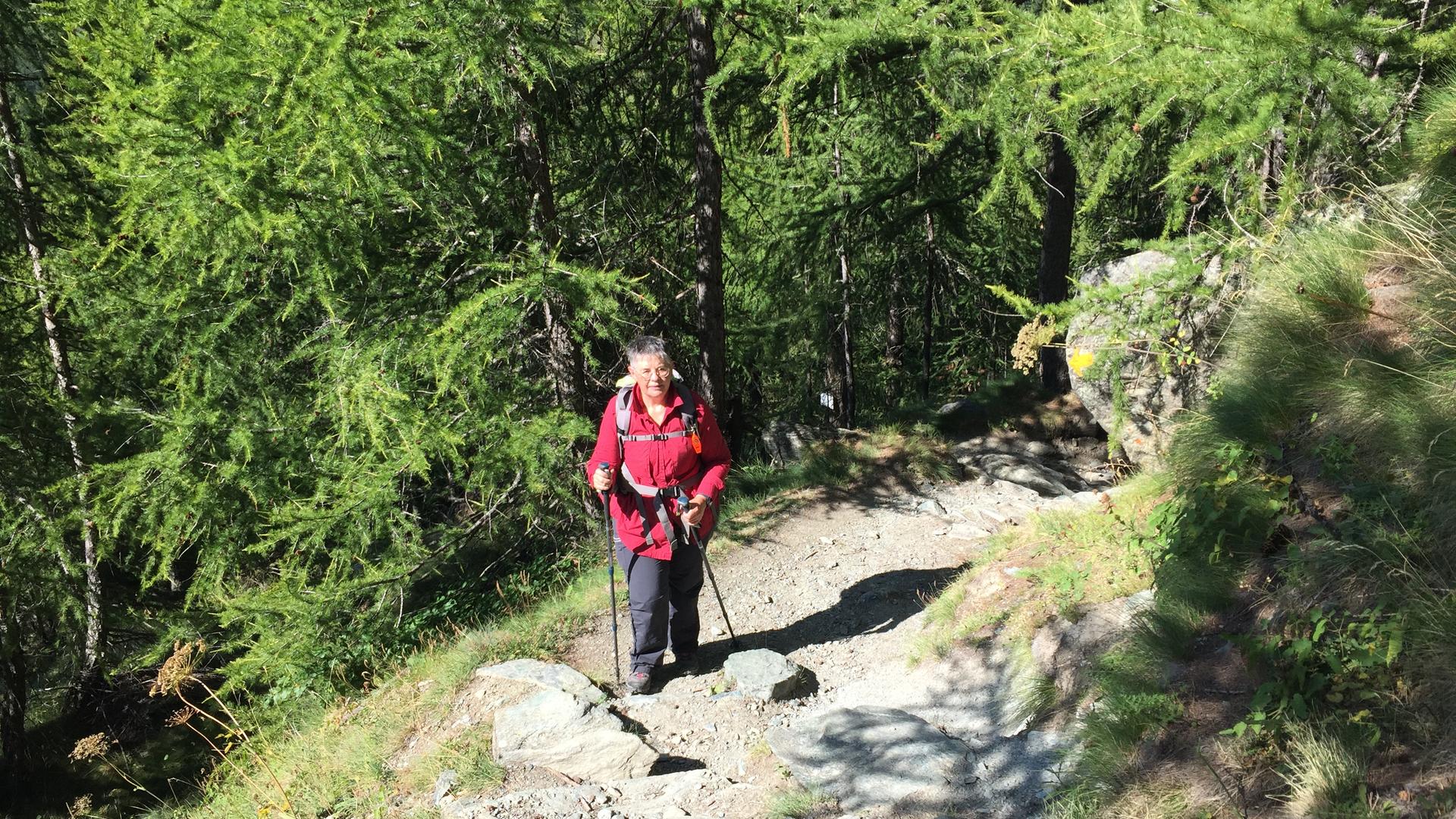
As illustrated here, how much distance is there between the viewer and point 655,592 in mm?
5672

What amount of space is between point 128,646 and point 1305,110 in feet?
42.2

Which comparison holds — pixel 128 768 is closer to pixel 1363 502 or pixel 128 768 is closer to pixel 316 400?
pixel 316 400

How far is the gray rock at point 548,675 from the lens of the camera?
18.6 ft

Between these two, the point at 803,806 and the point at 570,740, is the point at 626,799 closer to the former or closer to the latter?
the point at 570,740

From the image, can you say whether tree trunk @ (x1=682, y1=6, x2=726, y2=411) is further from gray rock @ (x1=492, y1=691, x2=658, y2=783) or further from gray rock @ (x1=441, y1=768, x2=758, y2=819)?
gray rock @ (x1=441, y1=768, x2=758, y2=819)

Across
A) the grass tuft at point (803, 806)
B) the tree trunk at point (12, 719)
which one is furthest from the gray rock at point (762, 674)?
the tree trunk at point (12, 719)

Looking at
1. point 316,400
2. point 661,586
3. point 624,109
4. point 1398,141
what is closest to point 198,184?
point 316,400

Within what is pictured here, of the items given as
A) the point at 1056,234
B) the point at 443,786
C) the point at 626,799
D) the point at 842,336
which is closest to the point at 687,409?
the point at 626,799

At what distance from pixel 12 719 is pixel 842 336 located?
517 inches

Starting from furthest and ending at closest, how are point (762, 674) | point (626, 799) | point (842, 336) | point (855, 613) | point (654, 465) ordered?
point (842, 336), point (855, 613), point (762, 674), point (654, 465), point (626, 799)

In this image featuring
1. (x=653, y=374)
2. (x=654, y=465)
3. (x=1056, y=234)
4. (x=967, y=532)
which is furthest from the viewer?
(x=1056, y=234)

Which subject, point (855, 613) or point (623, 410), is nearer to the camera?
point (623, 410)

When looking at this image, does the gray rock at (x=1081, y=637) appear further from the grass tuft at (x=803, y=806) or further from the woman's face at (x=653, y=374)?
the woman's face at (x=653, y=374)

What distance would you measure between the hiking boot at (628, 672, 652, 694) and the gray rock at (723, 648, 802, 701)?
0.52m
